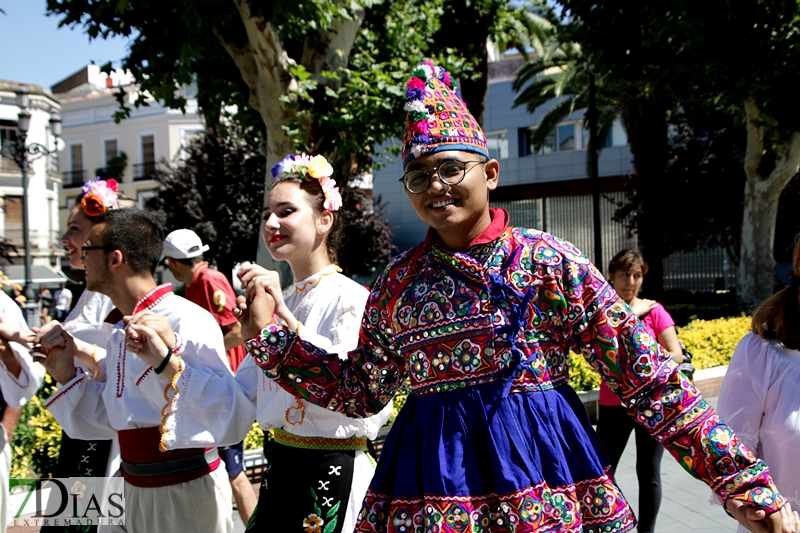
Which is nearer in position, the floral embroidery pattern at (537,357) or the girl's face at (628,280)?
the floral embroidery pattern at (537,357)

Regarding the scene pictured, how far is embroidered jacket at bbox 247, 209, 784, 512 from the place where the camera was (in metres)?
1.92

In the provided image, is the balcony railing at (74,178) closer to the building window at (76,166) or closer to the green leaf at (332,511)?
the building window at (76,166)

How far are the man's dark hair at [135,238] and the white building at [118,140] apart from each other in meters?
38.0

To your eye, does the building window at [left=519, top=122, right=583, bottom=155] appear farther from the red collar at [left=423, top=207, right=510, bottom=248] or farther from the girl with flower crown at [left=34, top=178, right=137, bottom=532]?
the red collar at [left=423, top=207, right=510, bottom=248]

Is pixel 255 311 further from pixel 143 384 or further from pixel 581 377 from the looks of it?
pixel 581 377

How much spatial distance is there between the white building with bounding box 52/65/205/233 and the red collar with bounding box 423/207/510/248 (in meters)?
39.3

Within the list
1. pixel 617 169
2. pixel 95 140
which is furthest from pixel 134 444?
pixel 95 140

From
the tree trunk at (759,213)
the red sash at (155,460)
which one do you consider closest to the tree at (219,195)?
the tree trunk at (759,213)

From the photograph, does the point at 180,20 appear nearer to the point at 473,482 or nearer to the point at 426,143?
the point at 426,143

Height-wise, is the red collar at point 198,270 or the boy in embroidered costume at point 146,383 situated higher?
the red collar at point 198,270

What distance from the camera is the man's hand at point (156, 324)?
264 centimetres

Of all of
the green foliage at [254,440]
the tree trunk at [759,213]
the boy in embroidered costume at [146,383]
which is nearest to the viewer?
the boy in embroidered costume at [146,383]

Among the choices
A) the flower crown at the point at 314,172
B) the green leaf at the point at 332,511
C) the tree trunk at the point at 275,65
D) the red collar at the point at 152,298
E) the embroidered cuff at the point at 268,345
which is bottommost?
the green leaf at the point at 332,511

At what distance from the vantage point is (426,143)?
2143 millimetres
